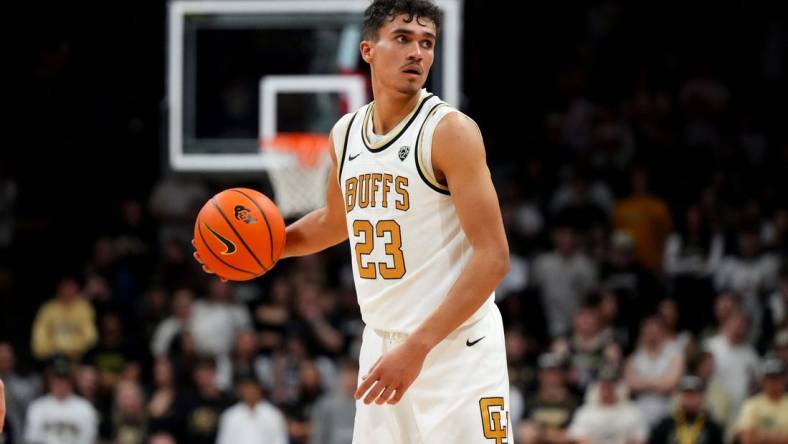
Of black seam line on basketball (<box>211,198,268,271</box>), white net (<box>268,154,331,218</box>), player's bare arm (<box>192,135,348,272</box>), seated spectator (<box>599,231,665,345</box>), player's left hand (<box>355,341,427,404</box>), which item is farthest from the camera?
seated spectator (<box>599,231,665,345</box>)

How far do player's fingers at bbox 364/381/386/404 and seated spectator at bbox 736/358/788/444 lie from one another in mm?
7433

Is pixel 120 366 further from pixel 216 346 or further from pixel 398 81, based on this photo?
pixel 398 81

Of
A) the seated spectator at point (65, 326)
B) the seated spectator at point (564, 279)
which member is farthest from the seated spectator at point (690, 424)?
the seated spectator at point (65, 326)

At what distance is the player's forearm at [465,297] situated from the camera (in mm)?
4461

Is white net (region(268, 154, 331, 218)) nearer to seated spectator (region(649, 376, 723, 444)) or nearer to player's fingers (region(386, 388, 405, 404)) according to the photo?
seated spectator (region(649, 376, 723, 444))

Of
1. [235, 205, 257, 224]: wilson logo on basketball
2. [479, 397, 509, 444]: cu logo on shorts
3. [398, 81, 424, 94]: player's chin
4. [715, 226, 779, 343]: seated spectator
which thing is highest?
[398, 81, 424, 94]: player's chin

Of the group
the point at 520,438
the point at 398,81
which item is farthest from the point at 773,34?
the point at 398,81

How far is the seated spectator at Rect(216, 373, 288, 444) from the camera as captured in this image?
38.5 ft

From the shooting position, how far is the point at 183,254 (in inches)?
552

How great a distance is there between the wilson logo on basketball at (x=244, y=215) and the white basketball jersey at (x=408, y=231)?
578mm

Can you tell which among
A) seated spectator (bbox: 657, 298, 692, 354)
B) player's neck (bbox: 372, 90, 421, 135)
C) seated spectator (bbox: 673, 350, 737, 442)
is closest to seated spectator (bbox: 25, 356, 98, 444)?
seated spectator (bbox: 657, 298, 692, 354)

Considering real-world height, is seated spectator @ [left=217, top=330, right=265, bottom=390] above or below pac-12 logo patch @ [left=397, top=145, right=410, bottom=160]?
below

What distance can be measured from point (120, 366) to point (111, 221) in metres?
2.77

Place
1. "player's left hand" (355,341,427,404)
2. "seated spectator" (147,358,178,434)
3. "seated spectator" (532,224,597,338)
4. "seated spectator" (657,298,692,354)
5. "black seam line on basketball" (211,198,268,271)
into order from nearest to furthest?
"player's left hand" (355,341,427,404), "black seam line on basketball" (211,198,268,271), "seated spectator" (147,358,178,434), "seated spectator" (657,298,692,354), "seated spectator" (532,224,597,338)
